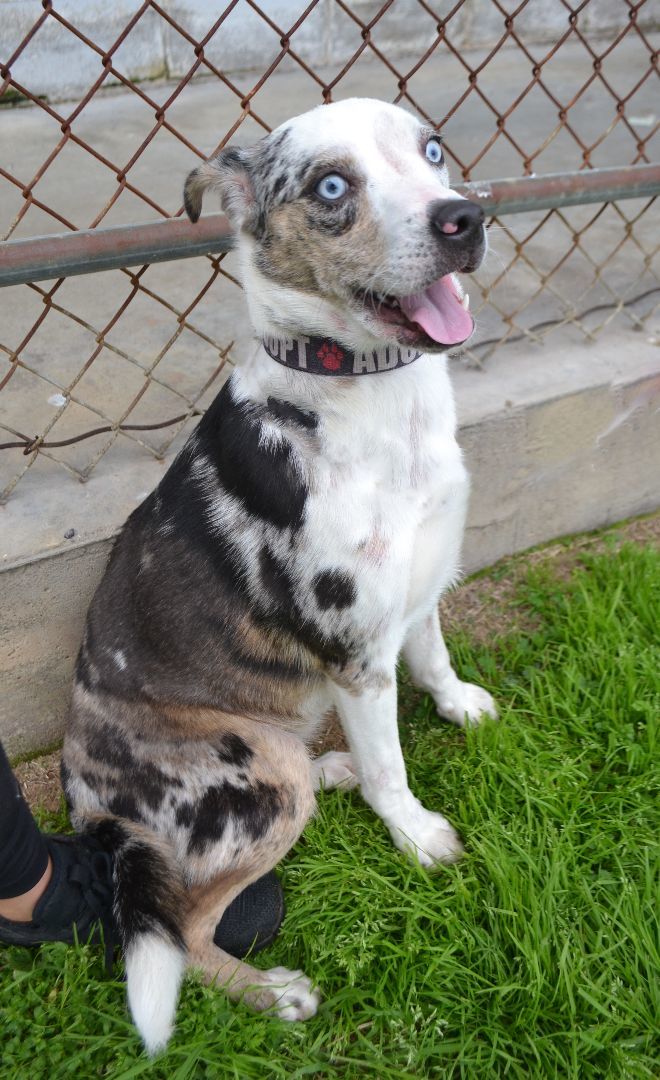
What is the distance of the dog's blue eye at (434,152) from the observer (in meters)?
1.91

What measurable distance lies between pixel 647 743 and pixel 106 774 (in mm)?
1472

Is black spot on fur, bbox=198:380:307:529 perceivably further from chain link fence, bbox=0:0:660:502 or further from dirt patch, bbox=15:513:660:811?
dirt patch, bbox=15:513:660:811

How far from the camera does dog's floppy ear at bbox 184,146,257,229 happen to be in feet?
6.43

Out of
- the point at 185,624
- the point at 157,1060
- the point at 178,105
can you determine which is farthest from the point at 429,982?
the point at 178,105

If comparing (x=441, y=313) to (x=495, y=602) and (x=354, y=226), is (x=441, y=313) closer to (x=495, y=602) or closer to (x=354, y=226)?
(x=354, y=226)

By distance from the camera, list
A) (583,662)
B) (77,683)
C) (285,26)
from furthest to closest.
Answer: (285,26) < (583,662) < (77,683)

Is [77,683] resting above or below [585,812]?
above

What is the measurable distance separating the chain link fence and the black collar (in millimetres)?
446

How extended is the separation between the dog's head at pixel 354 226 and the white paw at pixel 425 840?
1.24m

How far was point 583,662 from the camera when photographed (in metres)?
2.85

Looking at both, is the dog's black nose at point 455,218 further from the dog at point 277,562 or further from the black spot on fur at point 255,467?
the black spot on fur at point 255,467

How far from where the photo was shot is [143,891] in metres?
2.02

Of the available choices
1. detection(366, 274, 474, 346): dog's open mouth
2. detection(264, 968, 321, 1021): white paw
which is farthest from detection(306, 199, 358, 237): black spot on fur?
detection(264, 968, 321, 1021): white paw

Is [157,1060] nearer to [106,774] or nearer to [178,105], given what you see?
[106,774]
